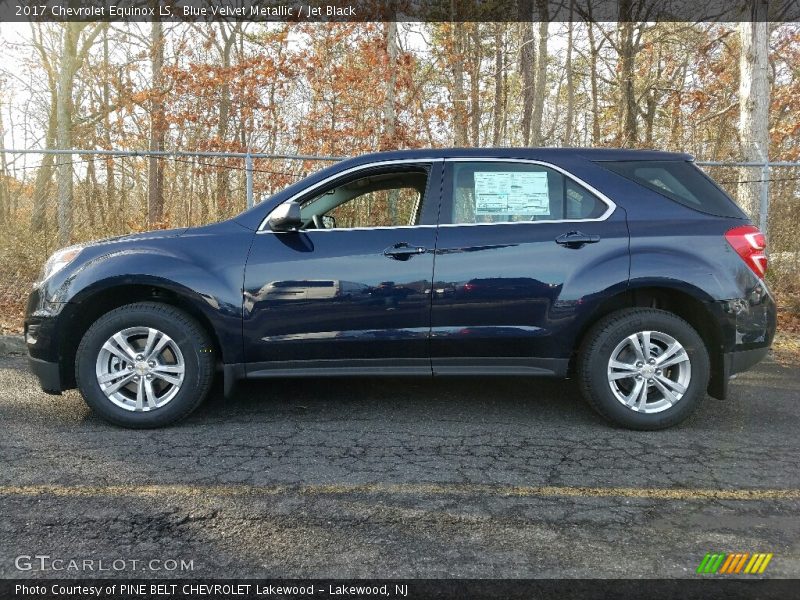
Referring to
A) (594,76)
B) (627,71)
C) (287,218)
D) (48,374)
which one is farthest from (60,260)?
(594,76)

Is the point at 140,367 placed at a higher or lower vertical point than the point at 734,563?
higher

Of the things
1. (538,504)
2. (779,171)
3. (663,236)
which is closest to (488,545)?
(538,504)

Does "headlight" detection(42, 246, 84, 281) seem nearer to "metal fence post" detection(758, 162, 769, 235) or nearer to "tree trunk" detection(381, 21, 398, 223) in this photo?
"metal fence post" detection(758, 162, 769, 235)

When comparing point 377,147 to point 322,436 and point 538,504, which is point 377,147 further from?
point 538,504

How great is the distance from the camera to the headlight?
13.5 ft

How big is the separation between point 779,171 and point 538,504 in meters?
9.39

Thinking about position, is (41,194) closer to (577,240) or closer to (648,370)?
(577,240)

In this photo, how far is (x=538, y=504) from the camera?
2.92 metres

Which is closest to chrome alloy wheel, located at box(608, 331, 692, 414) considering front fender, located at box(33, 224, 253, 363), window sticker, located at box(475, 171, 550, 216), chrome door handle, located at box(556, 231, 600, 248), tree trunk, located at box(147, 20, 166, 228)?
chrome door handle, located at box(556, 231, 600, 248)

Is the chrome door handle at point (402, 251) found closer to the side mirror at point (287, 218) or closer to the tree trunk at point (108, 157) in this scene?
the side mirror at point (287, 218)

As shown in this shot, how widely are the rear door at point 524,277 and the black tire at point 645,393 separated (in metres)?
0.20

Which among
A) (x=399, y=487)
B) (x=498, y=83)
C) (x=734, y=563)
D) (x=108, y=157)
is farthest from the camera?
(x=498, y=83)

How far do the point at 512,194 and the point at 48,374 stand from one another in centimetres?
323

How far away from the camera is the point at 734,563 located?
2.42 meters
